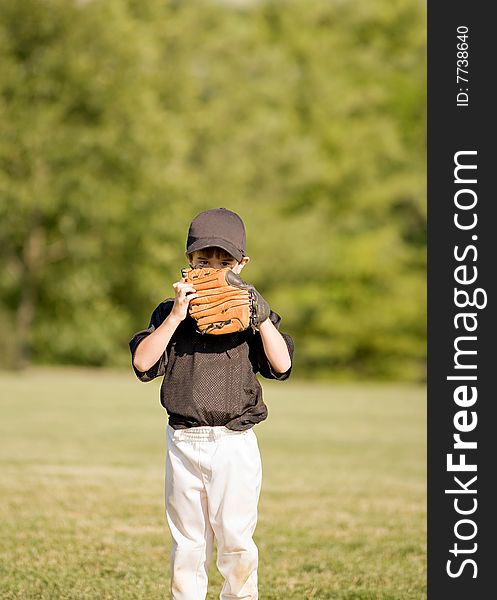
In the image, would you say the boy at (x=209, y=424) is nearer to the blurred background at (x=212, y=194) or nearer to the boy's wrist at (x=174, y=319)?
the boy's wrist at (x=174, y=319)

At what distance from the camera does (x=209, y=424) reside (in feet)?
13.4

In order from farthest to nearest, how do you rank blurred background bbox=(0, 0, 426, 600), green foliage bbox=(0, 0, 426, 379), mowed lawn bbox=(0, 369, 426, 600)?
green foliage bbox=(0, 0, 426, 379) < blurred background bbox=(0, 0, 426, 600) < mowed lawn bbox=(0, 369, 426, 600)

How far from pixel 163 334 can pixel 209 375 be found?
0.81 feet

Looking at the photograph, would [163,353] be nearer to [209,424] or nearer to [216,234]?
[209,424]

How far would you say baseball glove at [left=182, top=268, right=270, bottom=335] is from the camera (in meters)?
3.97

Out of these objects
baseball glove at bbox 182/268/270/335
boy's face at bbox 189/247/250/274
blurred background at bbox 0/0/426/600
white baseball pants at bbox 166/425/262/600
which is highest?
blurred background at bbox 0/0/426/600

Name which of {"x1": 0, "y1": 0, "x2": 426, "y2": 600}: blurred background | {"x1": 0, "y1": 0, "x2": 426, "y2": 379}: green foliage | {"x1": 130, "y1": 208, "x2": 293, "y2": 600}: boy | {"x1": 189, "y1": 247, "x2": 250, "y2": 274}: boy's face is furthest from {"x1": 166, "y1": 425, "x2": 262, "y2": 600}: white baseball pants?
{"x1": 0, "y1": 0, "x2": 426, "y2": 379}: green foliage

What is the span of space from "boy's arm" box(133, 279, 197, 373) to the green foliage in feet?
89.4

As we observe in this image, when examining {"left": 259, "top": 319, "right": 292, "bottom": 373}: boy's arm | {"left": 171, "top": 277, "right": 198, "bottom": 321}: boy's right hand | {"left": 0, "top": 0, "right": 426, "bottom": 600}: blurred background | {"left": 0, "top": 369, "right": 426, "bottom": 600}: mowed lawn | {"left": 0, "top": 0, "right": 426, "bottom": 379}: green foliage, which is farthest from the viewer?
{"left": 0, "top": 0, "right": 426, "bottom": 379}: green foliage

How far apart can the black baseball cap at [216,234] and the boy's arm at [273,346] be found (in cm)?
28

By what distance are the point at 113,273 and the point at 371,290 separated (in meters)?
8.78

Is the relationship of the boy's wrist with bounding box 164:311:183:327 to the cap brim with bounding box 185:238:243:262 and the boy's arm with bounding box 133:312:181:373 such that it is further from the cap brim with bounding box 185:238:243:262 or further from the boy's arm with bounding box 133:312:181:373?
the cap brim with bounding box 185:238:243:262

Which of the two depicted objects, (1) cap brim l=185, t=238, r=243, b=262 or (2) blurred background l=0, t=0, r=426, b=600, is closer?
(1) cap brim l=185, t=238, r=243, b=262

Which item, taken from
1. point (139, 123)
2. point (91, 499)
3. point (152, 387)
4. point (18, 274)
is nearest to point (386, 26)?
point (139, 123)
